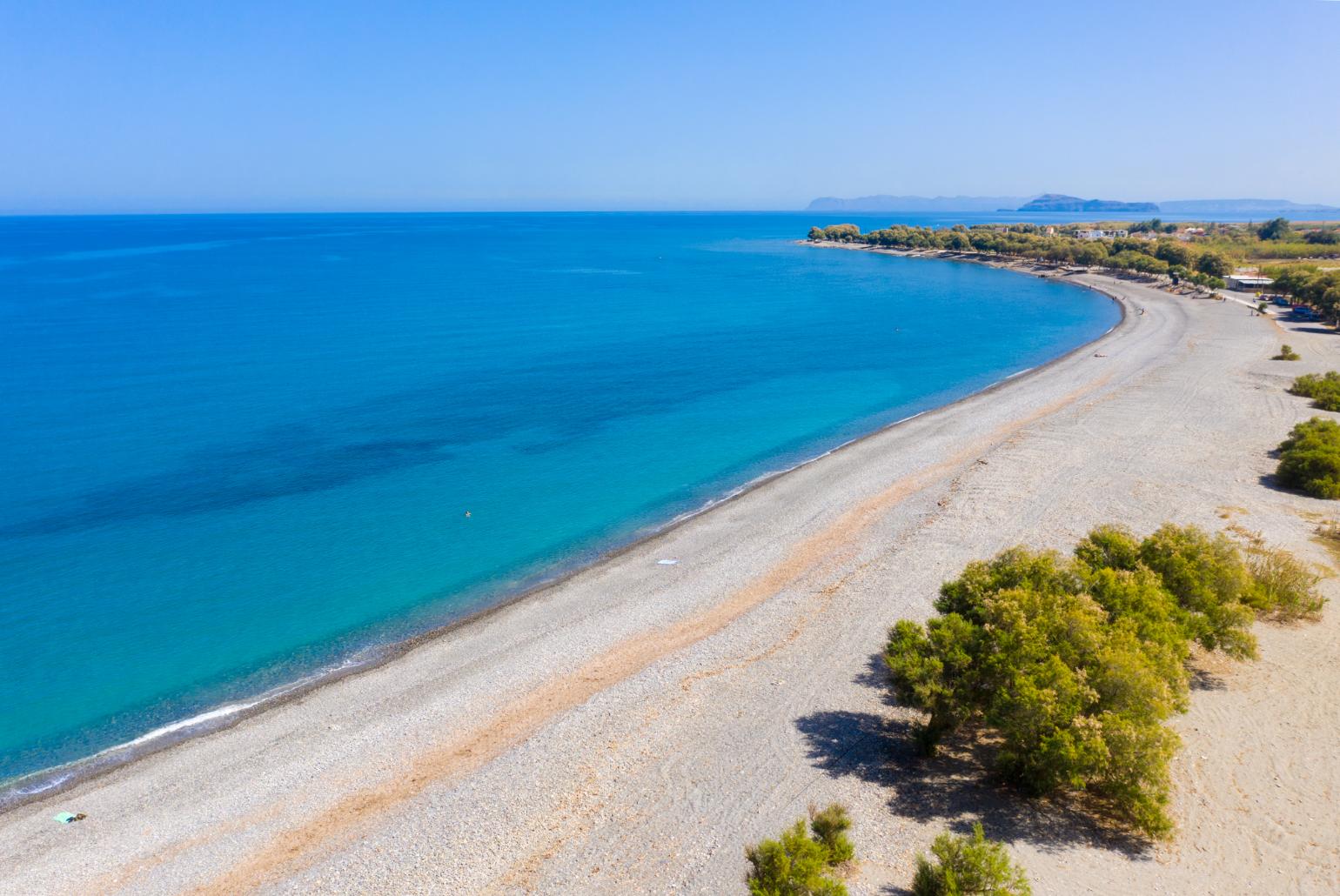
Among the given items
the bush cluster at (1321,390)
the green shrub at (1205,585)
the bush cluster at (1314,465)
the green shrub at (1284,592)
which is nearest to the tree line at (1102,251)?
the bush cluster at (1321,390)

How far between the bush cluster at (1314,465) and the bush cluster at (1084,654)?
1664 centimetres

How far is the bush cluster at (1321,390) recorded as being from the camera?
48062mm

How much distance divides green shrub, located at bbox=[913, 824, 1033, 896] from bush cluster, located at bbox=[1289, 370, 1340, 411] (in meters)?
50.7

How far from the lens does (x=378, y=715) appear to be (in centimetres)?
2188

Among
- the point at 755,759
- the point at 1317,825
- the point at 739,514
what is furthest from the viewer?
the point at 739,514

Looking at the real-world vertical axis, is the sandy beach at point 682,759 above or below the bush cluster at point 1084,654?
below

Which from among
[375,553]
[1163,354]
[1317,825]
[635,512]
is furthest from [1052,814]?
[1163,354]

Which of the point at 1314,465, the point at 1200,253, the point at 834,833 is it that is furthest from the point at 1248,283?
the point at 834,833

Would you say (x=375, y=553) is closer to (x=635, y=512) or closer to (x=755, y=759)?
(x=635, y=512)

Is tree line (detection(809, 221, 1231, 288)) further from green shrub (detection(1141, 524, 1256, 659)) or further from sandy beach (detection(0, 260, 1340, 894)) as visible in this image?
green shrub (detection(1141, 524, 1256, 659))

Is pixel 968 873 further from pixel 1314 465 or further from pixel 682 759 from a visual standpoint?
pixel 1314 465

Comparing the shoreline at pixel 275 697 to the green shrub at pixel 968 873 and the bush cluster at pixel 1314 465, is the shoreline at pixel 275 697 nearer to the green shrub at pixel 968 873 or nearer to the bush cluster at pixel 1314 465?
the green shrub at pixel 968 873

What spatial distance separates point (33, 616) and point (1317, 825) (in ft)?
130

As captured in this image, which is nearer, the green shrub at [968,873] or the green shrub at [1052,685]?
the green shrub at [968,873]
